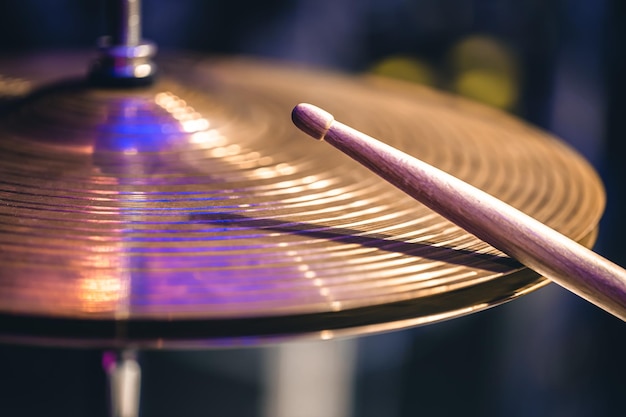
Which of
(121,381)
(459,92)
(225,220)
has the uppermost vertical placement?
(225,220)

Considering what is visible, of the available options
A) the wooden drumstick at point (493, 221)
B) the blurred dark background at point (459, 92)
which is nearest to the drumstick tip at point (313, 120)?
the wooden drumstick at point (493, 221)

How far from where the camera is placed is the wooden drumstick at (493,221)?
0.45 meters

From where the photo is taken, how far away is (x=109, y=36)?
0.69 m

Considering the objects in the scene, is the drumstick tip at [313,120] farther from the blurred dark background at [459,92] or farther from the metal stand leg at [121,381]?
the blurred dark background at [459,92]

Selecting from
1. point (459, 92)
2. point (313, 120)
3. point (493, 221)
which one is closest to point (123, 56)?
point (313, 120)

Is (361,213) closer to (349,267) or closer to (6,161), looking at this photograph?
(349,267)

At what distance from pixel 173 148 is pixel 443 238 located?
22cm

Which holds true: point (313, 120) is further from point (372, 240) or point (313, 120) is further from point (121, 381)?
point (121, 381)

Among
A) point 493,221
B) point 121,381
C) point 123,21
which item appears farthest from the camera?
point 121,381

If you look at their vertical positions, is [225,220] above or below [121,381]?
above

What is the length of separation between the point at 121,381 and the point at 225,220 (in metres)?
0.37

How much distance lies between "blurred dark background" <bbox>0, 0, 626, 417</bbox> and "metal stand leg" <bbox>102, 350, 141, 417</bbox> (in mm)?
670

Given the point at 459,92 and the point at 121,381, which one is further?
the point at 459,92

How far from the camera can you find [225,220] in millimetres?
500
